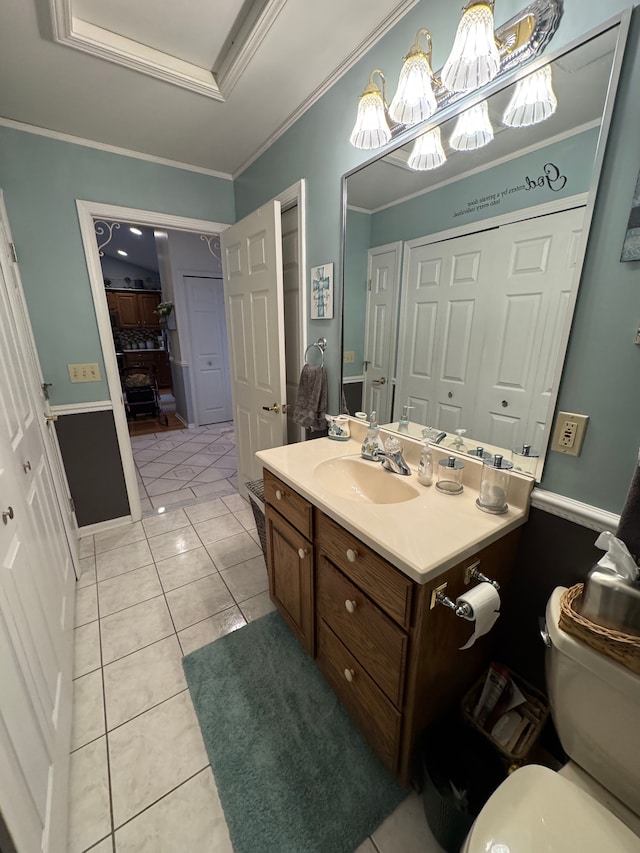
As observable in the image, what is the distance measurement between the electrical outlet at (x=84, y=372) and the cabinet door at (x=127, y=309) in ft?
19.7

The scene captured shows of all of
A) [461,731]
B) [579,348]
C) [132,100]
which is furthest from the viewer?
[132,100]

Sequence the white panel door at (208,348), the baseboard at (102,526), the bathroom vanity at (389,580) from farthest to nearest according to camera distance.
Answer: the white panel door at (208,348) → the baseboard at (102,526) → the bathroom vanity at (389,580)

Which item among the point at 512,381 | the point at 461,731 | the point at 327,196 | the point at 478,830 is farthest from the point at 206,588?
the point at 327,196

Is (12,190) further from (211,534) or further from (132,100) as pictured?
(211,534)

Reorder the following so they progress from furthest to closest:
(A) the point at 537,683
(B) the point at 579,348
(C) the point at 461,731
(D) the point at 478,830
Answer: (A) the point at 537,683, (C) the point at 461,731, (B) the point at 579,348, (D) the point at 478,830

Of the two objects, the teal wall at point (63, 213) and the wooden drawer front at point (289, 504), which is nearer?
the wooden drawer front at point (289, 504)

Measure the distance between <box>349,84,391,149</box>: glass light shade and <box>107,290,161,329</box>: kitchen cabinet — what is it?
7.07 meters

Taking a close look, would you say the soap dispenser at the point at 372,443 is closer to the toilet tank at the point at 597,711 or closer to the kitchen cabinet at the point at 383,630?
the kitchen cabinet at the point at 383,630

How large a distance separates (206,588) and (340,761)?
3.46 feet

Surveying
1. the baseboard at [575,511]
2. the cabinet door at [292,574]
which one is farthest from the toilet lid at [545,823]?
the cabinet door at [292,574]

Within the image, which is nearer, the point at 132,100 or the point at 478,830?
the point at 478,830

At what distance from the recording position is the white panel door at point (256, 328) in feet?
6.43

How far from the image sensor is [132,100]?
164 centimetres

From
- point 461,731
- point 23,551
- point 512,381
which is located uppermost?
point 512,381
